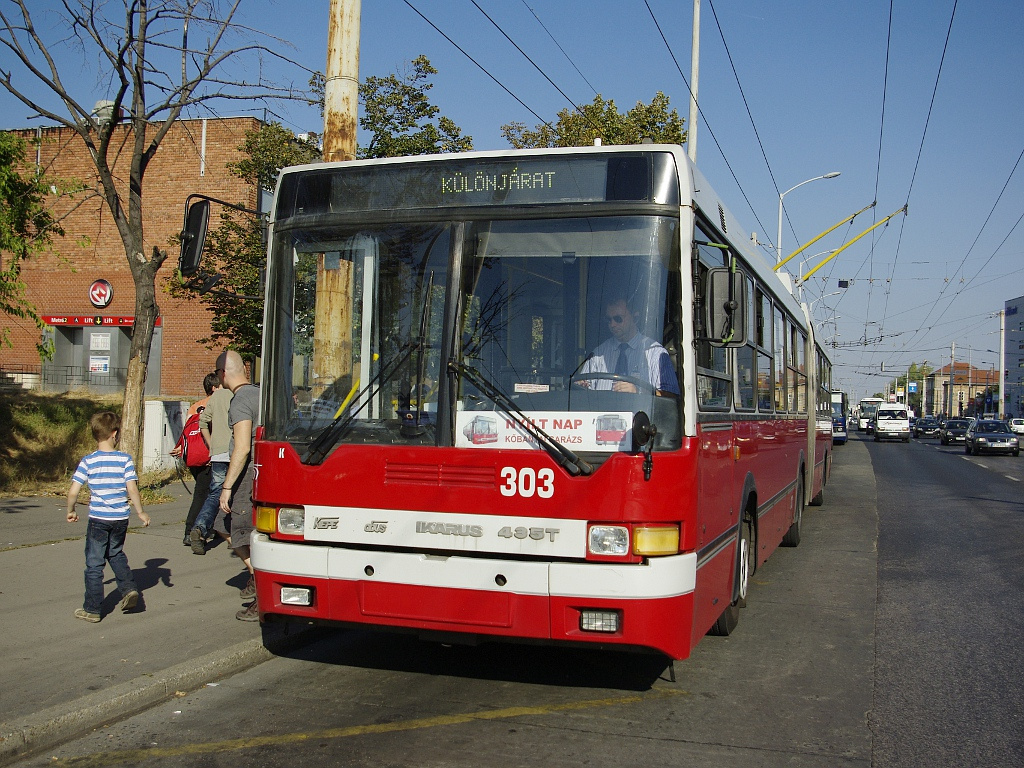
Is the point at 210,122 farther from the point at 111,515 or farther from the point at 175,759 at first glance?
the point at 175,759

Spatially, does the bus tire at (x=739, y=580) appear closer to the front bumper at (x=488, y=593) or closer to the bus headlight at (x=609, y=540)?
the front bumper at (x=488, y=593)

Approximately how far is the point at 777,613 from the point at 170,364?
28710 millimetres

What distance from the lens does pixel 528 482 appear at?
4871mm

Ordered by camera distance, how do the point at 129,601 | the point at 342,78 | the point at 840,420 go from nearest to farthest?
the point at 129,601
the point at 342,78
the point at 840,420

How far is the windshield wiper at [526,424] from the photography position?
4.82m

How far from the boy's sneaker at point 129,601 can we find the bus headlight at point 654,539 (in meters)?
3.98

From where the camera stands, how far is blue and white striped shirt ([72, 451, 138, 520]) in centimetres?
660

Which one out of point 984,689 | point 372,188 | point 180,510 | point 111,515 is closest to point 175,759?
point 111,515

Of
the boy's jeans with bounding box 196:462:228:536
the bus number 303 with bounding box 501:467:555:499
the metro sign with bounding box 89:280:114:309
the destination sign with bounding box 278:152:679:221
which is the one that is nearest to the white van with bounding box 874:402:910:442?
the metro sign with bounding box 89:280:114:309

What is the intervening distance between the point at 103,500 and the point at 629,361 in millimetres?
3899

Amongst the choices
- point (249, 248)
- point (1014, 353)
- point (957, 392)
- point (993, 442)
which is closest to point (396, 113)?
point (249, 248)

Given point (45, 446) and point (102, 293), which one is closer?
point (45, 446)

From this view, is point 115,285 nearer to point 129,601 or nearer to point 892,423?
point 129,601

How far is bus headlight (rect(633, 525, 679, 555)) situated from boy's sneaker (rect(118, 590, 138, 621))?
398 centimetres
